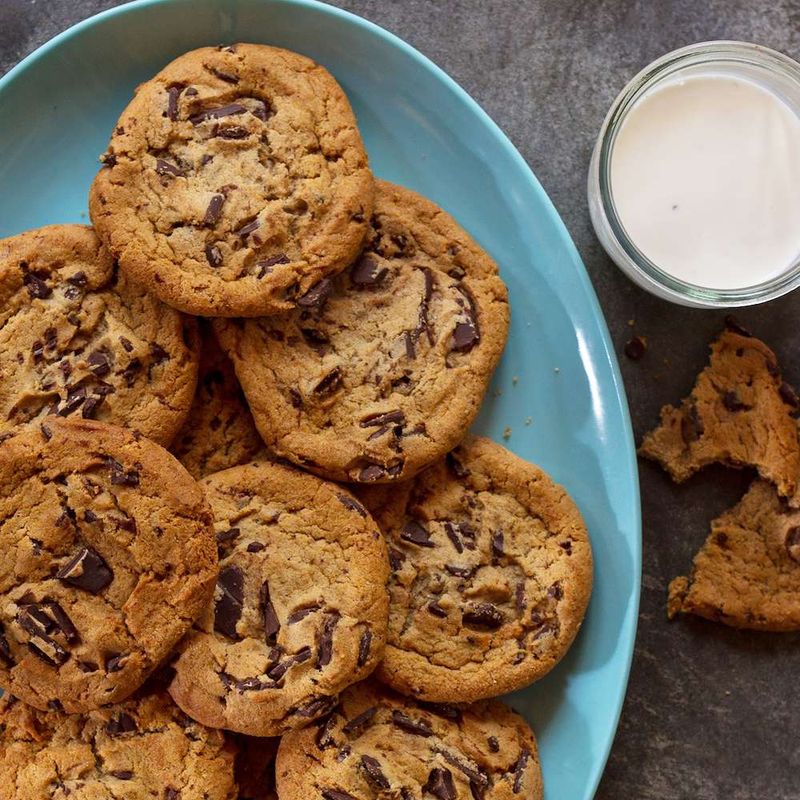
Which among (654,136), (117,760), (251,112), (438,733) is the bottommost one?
(438,733)

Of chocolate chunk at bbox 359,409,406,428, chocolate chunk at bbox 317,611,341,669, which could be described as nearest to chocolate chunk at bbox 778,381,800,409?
chocolate chunk at bbox 359,409,406,428

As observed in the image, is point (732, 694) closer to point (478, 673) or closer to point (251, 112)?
point (478, 673)

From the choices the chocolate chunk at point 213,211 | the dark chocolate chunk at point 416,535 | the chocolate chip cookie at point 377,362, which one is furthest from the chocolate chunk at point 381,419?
the chocolate chunk at point 213,211

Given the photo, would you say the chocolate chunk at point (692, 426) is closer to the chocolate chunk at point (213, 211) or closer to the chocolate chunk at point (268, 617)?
the chocolate chunk at point (268, 617)

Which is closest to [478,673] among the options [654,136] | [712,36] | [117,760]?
[117,760]

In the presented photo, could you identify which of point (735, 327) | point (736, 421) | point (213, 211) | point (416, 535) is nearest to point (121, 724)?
point (416, 535)

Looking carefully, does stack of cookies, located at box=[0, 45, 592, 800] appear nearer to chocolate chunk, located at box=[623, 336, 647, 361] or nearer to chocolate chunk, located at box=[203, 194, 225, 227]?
chocolate chunk, located at box=[203, 194, 225, 227]
